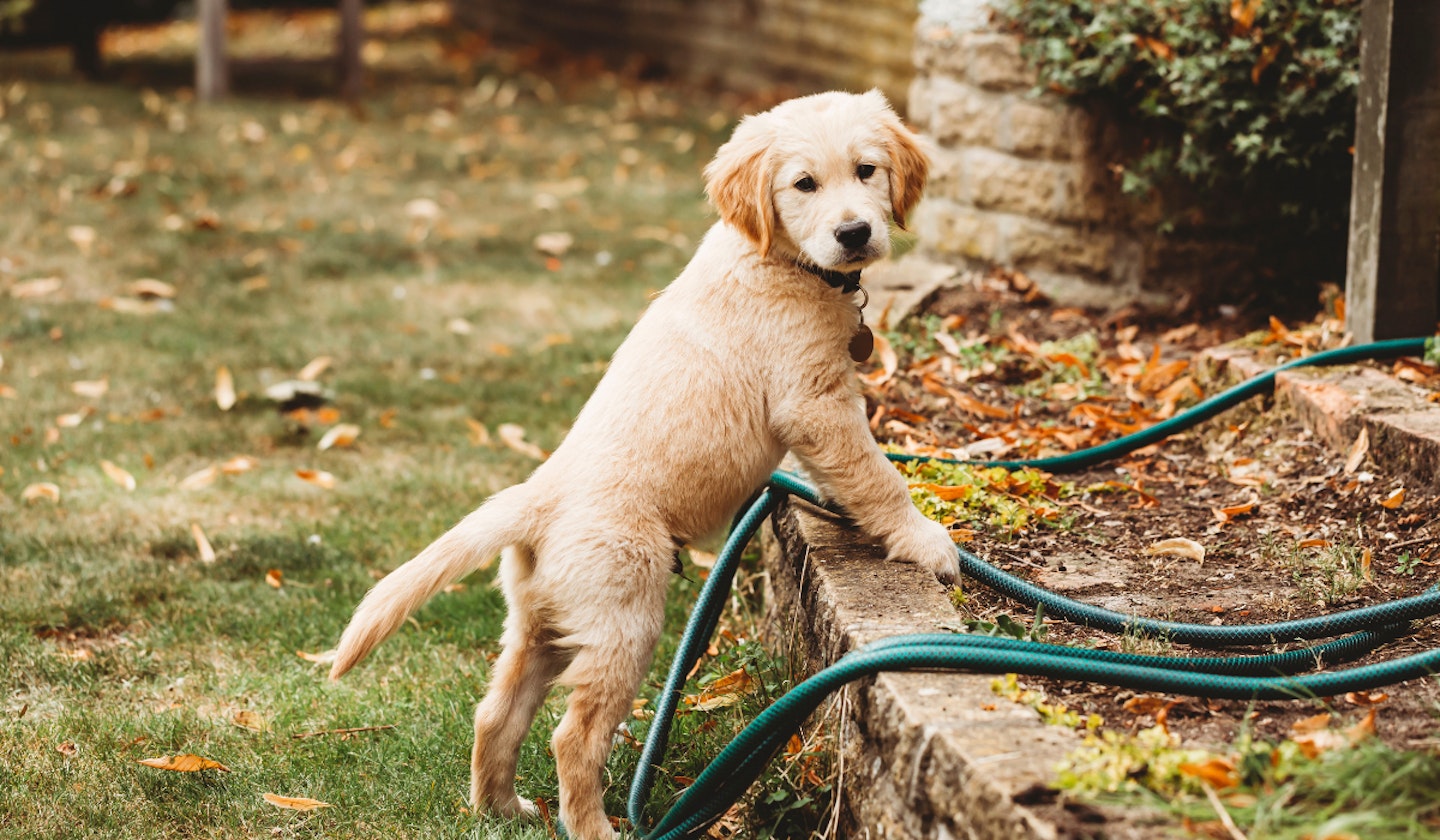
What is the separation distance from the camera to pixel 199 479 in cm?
493

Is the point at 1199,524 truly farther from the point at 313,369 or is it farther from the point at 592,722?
the point at 313,369

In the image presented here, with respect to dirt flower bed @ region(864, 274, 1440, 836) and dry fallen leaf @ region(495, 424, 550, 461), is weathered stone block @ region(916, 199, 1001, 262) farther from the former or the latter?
dry fallen leaf @ region(495, 424, 550, 461)

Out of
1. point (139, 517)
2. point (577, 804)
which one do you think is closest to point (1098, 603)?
point (577, 804)

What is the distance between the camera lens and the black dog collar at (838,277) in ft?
10.6

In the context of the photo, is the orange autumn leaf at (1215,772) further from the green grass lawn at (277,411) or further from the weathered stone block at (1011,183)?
the weathered stone block at (1011,183)

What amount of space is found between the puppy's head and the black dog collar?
0.04 meters

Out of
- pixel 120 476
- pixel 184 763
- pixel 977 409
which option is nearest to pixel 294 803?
pixel 184 763

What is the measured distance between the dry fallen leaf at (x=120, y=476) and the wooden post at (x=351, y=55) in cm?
783

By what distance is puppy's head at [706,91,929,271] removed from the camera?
3.04 metres

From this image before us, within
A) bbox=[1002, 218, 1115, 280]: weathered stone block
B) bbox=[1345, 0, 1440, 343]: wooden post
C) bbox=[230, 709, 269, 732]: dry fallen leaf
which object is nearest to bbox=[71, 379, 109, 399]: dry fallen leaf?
bbox=[230, 709, 269, 732]: dry fallen leaf

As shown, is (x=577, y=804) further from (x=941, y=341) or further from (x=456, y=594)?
(x=941, y=341)

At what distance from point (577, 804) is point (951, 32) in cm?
423

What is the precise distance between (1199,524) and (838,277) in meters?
1.37

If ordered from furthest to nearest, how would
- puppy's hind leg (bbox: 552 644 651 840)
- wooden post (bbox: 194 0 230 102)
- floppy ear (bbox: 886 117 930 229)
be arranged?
wooden post (bbox: 194 0 230 102) < floppy ear (bbox: 886 117 930 229) < puppy's hind leg (bbox: 552 644 651 840)
